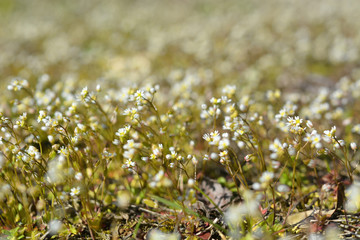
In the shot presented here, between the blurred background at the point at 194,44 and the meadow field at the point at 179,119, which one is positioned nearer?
the meadow field at the point at 179,119

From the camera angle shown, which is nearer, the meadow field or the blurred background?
the meadow field

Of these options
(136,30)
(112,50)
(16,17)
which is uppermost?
(16,17)

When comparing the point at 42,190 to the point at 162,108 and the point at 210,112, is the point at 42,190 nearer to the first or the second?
the point at 210,112

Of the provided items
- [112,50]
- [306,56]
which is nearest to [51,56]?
[112,50]

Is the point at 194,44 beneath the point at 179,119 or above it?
above
